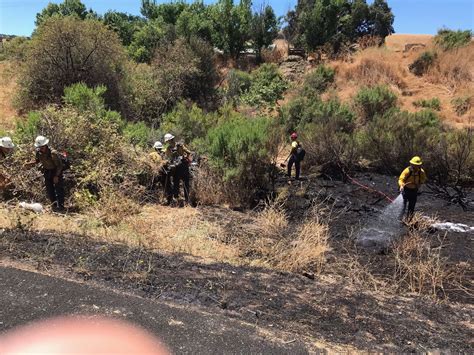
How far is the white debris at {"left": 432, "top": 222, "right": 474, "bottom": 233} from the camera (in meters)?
10.0

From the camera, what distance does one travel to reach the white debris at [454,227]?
10.0m

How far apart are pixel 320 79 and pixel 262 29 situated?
15027 millimetres

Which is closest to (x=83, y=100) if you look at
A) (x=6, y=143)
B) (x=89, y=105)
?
(x=89, y=105)

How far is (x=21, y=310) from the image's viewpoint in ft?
12.0

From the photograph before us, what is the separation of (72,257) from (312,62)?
30.4 meters

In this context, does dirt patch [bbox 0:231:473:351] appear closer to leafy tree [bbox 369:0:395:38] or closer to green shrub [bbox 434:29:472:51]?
green shrub [bbox 434:29:472:51]

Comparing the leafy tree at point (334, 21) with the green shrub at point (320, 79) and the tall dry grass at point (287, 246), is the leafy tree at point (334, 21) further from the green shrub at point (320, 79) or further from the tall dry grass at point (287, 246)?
the tall dry grass at point (287, 246)

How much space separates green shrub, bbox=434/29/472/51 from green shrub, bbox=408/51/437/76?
1.44 metres

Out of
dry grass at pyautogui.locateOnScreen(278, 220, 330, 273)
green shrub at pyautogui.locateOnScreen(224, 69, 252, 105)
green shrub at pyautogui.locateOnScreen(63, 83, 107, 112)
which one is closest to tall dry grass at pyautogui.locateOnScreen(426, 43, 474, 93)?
green shrub at pyautogui.locateOnScreen(224, 69, 252, 105)

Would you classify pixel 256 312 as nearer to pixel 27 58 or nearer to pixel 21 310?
pixel 21 310

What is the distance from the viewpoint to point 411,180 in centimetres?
970

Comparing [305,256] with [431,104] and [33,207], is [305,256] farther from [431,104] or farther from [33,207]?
[431,104]

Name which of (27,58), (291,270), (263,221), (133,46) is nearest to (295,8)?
(133,46)

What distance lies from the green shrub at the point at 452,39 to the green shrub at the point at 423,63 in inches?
56.6
